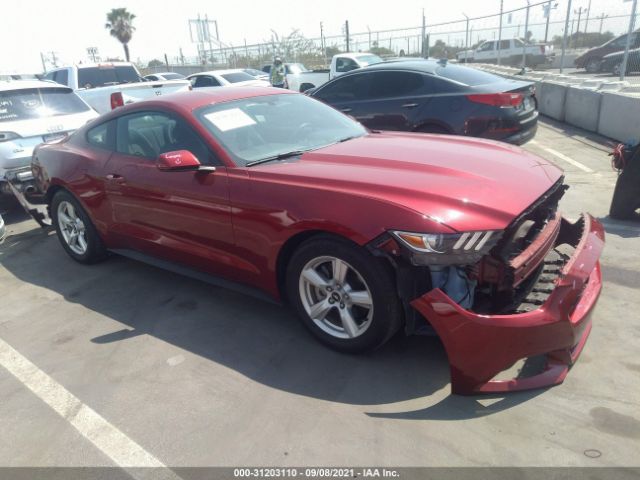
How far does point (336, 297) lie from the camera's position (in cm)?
307

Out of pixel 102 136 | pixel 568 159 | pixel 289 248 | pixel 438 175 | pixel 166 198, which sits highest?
pixel 102 136

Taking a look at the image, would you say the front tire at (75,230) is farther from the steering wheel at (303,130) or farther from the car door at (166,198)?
the steering wheel at (303,130)

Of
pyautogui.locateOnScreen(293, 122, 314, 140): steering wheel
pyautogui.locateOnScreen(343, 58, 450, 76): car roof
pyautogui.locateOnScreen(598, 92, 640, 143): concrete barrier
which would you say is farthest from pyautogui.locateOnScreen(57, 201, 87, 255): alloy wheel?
pyautogui.locateOnScreen(598, 92, 640, 143): concrete barrier

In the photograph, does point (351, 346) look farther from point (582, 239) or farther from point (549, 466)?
point (582, 239)

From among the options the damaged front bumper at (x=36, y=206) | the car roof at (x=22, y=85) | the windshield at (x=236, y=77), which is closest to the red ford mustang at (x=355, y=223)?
the damaged front bumper at (x=36, y=206)

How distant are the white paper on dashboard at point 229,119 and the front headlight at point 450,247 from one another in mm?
1804

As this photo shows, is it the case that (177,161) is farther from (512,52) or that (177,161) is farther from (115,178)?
(512,52)

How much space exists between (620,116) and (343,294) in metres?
7.72

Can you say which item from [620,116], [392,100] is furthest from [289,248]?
[620,116]

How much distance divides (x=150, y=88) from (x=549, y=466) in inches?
356

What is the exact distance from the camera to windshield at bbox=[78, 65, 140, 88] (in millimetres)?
11688

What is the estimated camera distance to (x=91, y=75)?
38.8 ft

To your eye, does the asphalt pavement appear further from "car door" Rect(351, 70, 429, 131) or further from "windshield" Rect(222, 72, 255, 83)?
"windshield" Rect(222, 72, 255, 83)

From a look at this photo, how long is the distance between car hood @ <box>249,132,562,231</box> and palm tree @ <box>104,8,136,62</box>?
45862mm
